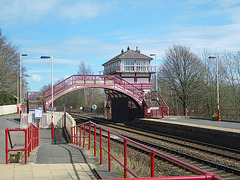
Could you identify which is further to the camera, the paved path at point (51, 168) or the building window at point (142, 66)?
the building window at point (142, 66)

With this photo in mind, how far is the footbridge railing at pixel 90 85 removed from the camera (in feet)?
93.1

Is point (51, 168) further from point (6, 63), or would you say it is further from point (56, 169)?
point (6, 63)

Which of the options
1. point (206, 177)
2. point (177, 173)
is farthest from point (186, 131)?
point (206, 177)

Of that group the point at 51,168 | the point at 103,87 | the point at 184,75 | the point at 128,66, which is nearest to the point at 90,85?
the point at 103,87

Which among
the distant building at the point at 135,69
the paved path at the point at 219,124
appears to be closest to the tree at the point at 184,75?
the distant building at the point at 135,69

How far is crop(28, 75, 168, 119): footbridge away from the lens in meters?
28.2

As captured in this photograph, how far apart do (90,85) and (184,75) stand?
13.8m

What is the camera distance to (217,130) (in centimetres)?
1588

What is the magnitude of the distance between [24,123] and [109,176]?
19.1 m

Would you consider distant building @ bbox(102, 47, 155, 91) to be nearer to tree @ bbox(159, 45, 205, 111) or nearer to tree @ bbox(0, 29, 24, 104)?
tree @ bbox(159, 45, 205, 111)

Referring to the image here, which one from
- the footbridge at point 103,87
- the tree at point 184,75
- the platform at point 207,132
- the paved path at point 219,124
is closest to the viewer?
the platform at point 207,132

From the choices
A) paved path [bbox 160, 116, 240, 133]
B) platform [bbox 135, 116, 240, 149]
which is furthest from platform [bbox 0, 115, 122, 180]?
paved path [bbox 160, 116, 240, 133]

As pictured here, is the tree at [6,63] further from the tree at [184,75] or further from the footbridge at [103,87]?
the tree at [184,75]

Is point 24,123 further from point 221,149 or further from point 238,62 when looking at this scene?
point 238,62
